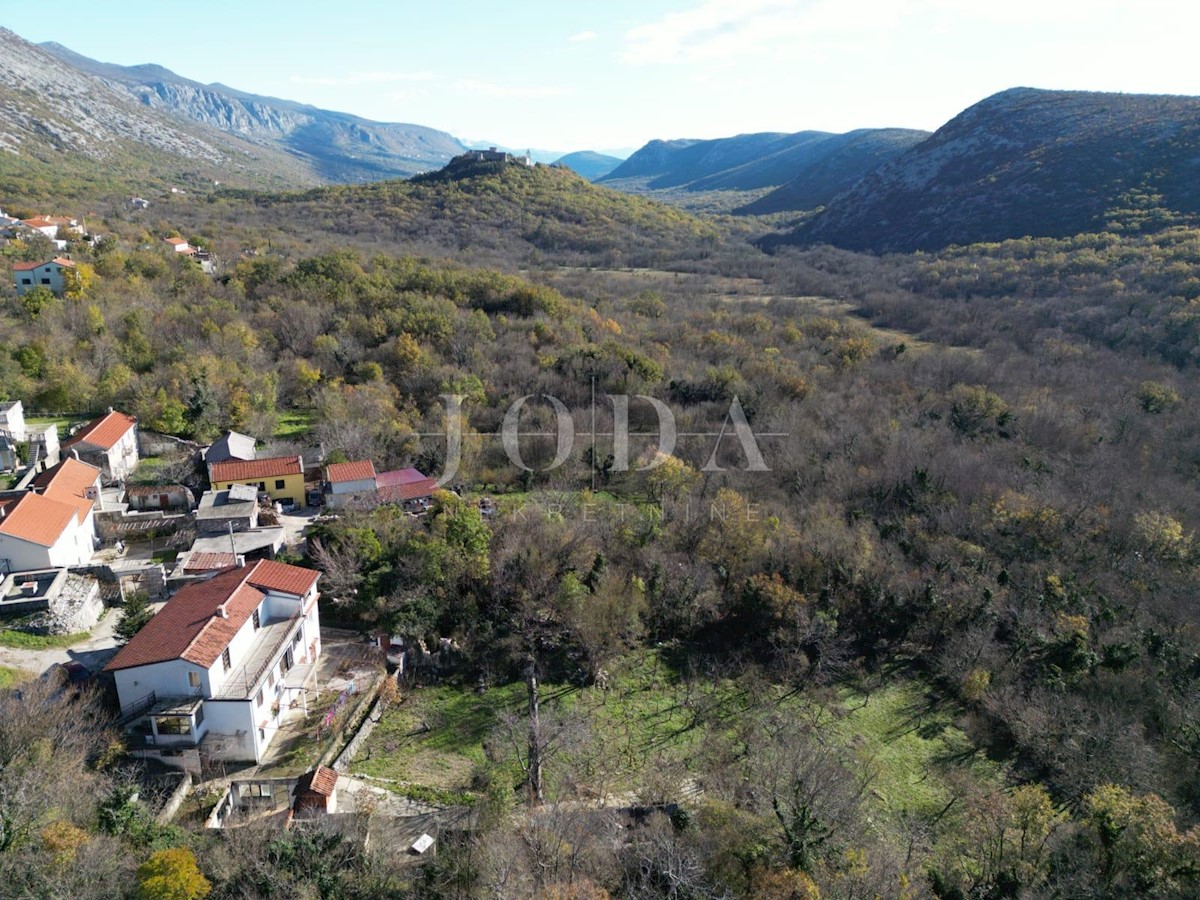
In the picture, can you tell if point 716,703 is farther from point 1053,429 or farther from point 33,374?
point 33,374

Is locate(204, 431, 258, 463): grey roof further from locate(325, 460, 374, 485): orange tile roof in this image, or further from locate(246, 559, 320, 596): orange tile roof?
locate(246, 559, 320, 596): orange tile roof

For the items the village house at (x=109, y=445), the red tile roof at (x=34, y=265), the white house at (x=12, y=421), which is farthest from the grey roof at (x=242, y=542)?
the red tile roof at (x=34, y=265)

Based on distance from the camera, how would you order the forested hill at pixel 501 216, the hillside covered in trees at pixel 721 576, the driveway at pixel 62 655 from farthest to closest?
the forested hill at pixel 501 216 → the driveway at pixel 62 655 → the hillside covered in trees at pixel 721 576

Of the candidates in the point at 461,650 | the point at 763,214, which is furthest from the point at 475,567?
the point at 763,214

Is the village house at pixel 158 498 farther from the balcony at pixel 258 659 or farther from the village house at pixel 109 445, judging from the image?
the balcony at pixel 258 659

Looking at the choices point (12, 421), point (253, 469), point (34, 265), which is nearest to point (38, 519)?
point (253, 469)
